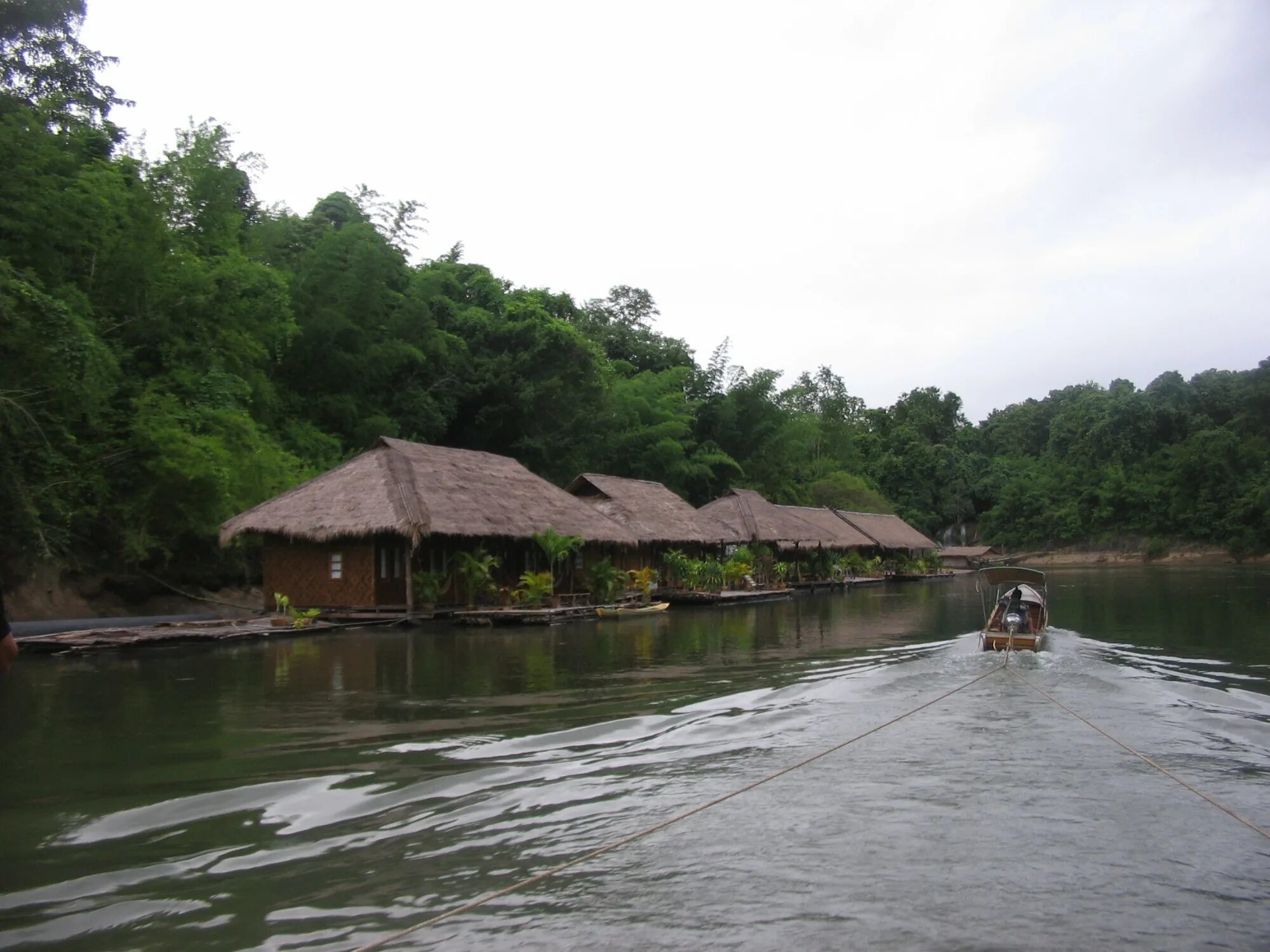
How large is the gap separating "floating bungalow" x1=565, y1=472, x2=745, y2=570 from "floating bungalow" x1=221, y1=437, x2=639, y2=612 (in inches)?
164

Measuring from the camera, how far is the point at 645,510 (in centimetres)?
2659

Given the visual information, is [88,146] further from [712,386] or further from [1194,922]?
[712,386]

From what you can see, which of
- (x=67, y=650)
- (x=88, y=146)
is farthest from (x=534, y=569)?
(x=88, y=146)

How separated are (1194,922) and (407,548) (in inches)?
636

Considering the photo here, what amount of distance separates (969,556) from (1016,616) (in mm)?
41933

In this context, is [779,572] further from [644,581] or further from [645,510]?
[644,581]

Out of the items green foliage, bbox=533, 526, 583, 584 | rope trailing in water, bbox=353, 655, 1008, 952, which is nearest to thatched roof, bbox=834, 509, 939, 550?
green foliage, bbox=533, 526, 583, 584

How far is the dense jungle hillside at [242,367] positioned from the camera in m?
14.8

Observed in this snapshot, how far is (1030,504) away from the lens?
56719 millimetres

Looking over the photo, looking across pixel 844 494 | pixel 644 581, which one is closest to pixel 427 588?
pixel 644 581

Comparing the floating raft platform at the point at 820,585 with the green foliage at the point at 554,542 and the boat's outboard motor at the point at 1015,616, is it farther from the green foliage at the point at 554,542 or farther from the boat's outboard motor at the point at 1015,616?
the boat's outboard motor at the point at 1015,616

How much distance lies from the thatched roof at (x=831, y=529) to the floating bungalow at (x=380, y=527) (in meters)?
16.9

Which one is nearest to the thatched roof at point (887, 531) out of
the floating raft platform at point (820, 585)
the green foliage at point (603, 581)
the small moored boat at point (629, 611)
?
the floating raft platform at point (820, 585)

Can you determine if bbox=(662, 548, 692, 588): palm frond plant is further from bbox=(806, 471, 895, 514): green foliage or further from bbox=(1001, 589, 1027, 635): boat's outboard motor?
bbox=(806, 471, 895, 514): green foliage
